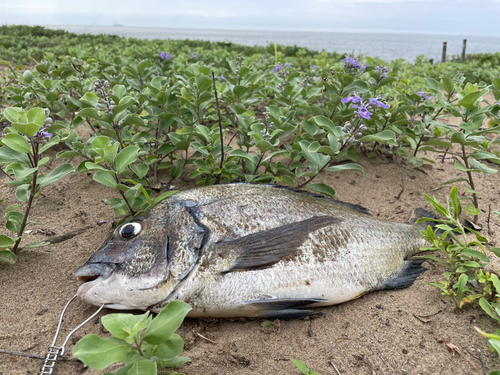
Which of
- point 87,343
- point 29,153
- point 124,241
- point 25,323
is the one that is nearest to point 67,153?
point 29,153

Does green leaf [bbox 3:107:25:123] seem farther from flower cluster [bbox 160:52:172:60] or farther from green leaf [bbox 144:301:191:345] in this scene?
flower cluster [bbox 160:52:172:60]

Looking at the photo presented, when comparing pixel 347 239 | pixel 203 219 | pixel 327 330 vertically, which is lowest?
pixel 327 330

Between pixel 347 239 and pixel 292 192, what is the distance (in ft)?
1.74

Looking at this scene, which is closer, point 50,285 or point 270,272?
point 270,272

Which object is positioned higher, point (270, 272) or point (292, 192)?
point (292, 192)

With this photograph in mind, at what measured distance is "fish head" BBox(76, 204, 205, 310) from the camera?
1.89 m

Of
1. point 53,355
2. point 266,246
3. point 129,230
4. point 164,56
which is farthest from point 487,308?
point 164,56

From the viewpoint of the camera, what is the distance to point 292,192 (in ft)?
8.48

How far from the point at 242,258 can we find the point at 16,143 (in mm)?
1451

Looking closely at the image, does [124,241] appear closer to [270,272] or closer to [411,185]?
[270,272]

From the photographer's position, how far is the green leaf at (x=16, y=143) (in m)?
1.97

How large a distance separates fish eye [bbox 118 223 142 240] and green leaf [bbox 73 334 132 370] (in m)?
0.77

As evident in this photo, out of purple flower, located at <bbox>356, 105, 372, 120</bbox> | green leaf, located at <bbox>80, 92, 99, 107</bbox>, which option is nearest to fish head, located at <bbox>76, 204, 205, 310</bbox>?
green leaf, located at <bbox>80, 92, 99, 107</bbox>

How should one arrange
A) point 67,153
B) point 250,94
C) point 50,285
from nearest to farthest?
point 50,285
point 67,153
point 250,94
